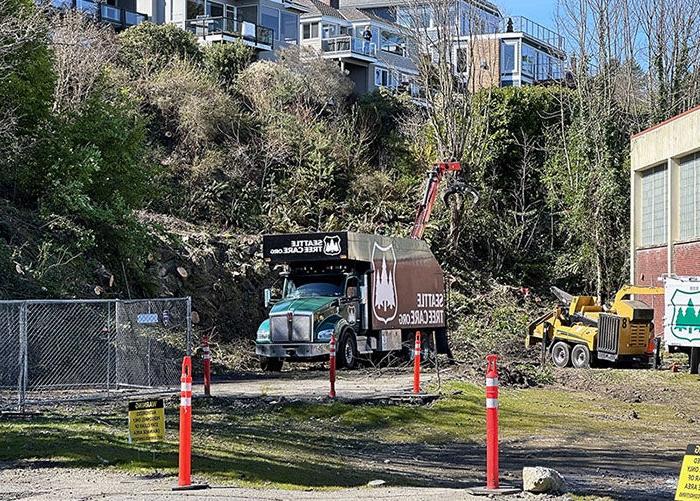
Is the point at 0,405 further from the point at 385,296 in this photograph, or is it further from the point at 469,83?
the point at 469,83

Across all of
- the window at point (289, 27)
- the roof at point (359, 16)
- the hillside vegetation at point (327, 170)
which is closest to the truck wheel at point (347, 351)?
the hillside vegetation at point (327, 170)

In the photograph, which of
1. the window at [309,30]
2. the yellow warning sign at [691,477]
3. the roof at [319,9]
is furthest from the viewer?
the roof at [319,9]

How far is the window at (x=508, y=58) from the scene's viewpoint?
76.9 metres

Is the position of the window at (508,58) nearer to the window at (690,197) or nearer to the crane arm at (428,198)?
the crane arm at (428,198)

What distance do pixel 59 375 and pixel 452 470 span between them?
8.97 meters

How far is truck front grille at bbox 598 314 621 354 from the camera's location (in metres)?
31.2

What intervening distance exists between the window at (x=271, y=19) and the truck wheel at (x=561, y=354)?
34656 mm

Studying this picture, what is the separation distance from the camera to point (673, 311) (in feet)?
102

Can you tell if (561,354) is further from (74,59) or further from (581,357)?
(74,59)

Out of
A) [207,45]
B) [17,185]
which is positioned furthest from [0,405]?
[207,45]

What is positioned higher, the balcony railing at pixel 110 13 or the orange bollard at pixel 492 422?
the balcony railing at pixel 110 13

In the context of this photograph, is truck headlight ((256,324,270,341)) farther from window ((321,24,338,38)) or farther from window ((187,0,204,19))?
window ((321,24,338,38))

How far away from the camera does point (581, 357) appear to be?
3247 centimetres

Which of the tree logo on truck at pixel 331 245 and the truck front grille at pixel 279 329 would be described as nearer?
the truck front grille at pixel 279 329
